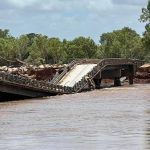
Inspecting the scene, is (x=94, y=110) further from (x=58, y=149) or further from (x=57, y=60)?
(x=57, y=60)

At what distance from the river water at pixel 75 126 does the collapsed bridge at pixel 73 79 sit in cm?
503

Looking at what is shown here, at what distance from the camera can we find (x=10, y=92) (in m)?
54.8

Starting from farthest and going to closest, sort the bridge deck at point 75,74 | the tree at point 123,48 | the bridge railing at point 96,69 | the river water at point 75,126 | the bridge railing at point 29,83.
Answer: the tree at point 123,48 → the bridge deck at point 75,74 → the bridge railing at point 96,69 → the bridge railing at point 29,83 → the river water at point 75,126

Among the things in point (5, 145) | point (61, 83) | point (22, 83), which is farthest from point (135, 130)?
point (61, 83)

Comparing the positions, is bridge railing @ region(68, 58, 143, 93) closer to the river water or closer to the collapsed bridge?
the collapsed bridge

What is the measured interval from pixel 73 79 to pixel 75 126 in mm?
36323

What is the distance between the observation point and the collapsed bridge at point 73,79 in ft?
179

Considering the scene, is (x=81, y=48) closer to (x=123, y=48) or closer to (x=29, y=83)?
(x=123, y=48)

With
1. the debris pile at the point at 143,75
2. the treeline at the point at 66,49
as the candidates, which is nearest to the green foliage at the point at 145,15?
the debris pile at the point at 143,75

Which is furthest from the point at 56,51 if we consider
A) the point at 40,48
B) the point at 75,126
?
the point at 75,126

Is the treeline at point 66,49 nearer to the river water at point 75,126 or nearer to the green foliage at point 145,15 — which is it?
the green foliage at point 145,15

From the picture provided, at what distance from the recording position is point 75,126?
30859mm

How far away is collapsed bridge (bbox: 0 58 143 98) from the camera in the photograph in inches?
2148

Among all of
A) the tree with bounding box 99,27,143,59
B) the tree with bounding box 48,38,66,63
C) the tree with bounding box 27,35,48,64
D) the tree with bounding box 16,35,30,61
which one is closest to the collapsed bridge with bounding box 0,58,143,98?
the tree with bounding box 48,38,66,63
